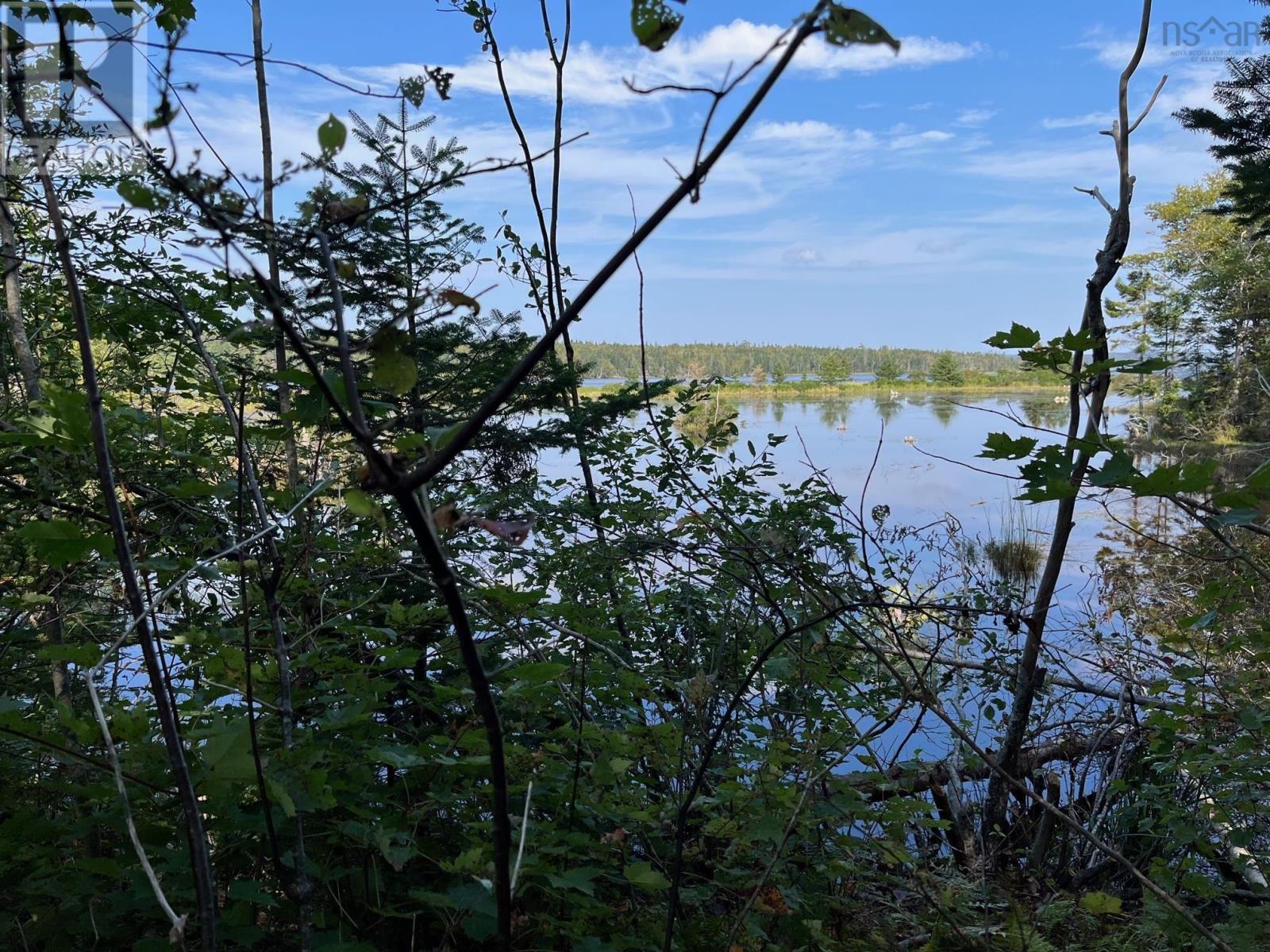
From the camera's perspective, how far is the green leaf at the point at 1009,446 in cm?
136

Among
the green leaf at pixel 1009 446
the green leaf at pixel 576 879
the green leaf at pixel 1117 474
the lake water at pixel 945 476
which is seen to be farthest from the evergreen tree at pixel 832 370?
the green leaf at pixel 576 879

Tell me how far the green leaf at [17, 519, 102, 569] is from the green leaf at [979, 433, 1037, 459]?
134 centimetres

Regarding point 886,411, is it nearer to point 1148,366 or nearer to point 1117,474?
point 1148,366

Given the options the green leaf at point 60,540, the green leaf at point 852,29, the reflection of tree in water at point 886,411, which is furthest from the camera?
the reflection of tree in water at point 886,411

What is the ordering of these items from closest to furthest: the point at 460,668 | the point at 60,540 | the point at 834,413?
the point at 60,540 → the point at 460,668 → the point at 834,413

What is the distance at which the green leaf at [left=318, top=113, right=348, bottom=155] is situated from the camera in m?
0.63

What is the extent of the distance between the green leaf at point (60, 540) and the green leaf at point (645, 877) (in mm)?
860

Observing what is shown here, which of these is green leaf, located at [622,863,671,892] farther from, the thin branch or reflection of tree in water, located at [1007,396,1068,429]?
reflection of tree in water, located at [1007,396,1068,429]

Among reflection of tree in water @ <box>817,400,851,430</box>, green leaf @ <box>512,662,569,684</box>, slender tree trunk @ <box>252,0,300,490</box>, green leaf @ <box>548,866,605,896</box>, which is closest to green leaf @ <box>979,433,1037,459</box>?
green leaf @ <box>512,662,569,684</box>

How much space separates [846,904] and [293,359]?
4.22 meters

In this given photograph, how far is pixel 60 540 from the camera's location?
0.90m

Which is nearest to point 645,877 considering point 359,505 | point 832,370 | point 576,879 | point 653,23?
point 576,879

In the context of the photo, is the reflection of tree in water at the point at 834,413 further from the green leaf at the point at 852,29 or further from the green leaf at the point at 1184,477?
the green leaf at the point at 852,29

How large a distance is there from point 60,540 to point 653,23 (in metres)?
0.85
